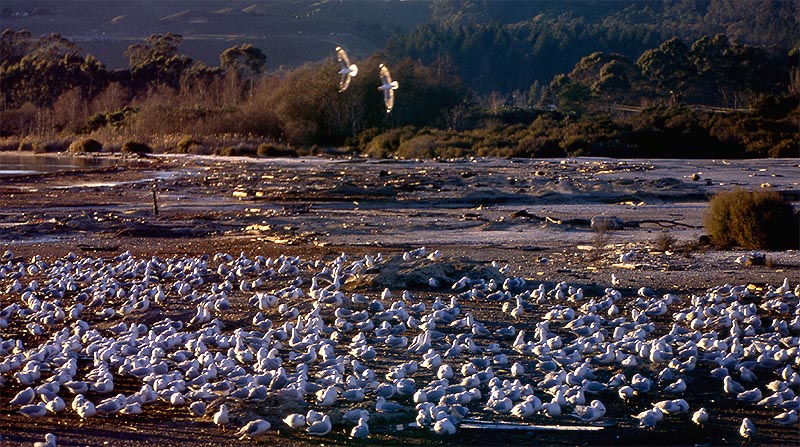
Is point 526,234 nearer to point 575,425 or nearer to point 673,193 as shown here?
point 673,193

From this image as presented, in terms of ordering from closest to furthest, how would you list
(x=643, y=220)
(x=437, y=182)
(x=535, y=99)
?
(x=643, y=220) → (x=437, y=182) → (x=535, y=99)

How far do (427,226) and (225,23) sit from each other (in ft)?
394

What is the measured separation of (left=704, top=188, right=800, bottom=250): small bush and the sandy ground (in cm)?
46

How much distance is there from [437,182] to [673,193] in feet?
19.7

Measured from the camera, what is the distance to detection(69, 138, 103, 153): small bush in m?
52.0

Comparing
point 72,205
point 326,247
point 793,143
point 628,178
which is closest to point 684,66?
point 793,143

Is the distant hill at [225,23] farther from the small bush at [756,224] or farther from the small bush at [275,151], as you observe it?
the small bush at [756,224]

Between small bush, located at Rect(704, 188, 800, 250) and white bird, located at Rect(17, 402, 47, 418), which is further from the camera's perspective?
small bush, located at Rect(704, 188, 800, 250)

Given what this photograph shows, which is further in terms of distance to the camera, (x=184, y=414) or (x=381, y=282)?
(x=381, y=282)

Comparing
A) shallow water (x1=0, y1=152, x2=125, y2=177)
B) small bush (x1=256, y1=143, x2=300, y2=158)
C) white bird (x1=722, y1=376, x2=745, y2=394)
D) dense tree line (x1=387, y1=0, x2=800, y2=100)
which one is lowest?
shallow water (x1=0, y1=152, x2=125, y2=177)

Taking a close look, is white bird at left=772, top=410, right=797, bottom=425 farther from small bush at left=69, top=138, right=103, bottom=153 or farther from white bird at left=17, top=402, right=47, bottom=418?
small bush at left=69, top=138, right=103, bottom=153

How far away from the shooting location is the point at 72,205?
22812 mm

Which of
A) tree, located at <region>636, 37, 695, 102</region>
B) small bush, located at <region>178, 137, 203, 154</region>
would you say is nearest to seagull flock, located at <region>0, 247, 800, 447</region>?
small bush, located at <region>178, 137, 203, 154</region>

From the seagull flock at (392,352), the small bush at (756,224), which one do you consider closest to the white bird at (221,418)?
the seagull flock at (392,352)
